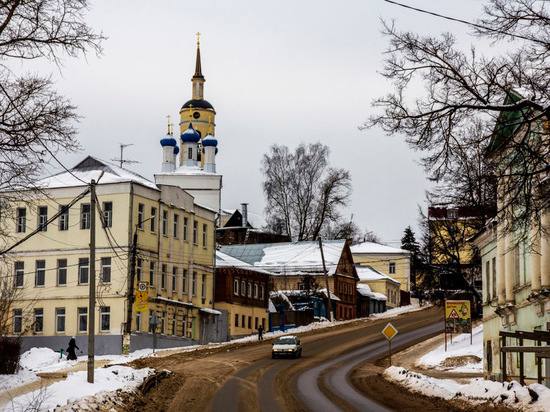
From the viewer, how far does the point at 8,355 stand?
108 feet

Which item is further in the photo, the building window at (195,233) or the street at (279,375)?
the building window at (195,233)

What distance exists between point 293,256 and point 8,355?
60.1 metres

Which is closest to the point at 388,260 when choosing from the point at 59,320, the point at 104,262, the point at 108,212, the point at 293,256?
the point at 293,256

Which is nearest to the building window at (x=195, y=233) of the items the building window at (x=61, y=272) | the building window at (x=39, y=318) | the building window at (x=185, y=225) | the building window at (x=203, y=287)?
the building window at (x=185, y=225)

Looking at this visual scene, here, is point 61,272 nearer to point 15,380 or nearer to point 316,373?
point 316,373

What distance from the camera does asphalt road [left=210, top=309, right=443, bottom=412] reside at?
27.8m

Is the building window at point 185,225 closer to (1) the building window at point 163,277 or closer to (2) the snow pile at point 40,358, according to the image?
(1) the building window at point 163,277

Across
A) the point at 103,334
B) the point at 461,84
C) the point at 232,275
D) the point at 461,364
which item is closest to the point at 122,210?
the point at 103,334

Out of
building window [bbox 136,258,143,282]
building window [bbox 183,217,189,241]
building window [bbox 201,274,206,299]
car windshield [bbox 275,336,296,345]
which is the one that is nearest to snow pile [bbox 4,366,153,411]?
car windshield [bbox 275,336,296,345]

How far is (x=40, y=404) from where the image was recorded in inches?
752

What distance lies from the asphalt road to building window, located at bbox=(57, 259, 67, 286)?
13142 mm

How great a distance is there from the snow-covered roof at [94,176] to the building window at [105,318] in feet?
27.2

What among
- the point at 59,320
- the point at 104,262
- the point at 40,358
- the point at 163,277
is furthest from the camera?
the point at 163,277

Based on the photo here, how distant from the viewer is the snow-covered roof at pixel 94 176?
2491 inches
